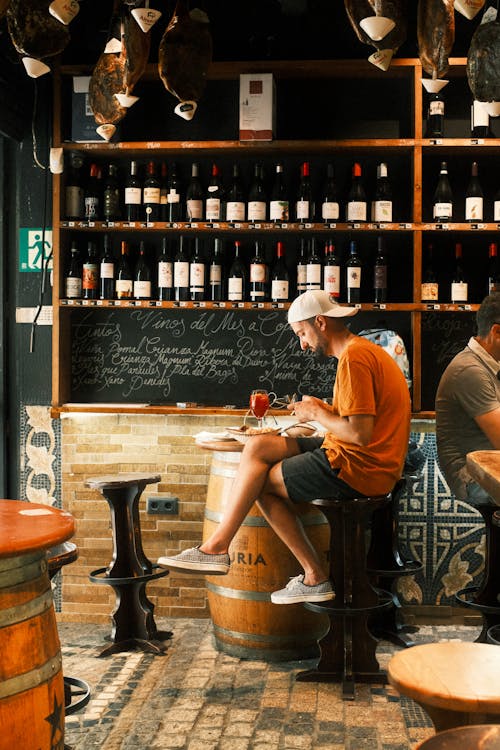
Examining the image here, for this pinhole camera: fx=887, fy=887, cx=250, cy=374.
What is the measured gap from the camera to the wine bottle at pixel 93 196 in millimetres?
4945

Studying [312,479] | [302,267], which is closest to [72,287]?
[302,267]

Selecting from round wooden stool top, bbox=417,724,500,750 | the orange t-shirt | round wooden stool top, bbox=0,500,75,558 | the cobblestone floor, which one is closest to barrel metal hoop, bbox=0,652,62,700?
round wooden stool top, bbox=0,500,75,558

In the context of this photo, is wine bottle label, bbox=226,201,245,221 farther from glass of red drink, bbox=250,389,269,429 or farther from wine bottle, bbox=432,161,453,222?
glass of red drink, bbox=250,389,269,429

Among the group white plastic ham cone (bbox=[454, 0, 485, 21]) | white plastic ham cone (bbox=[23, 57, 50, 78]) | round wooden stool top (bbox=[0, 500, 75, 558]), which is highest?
white plastic ham cone (bbox=[454, 0, 485, 21])

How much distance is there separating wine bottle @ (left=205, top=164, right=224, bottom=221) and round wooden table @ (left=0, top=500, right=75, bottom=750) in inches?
118

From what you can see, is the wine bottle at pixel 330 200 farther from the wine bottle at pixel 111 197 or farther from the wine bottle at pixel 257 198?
the wine bottle at pixel 111 197

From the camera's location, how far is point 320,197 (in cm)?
513

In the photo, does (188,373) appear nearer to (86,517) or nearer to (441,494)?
(86,517)

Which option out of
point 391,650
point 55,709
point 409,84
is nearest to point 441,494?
point 391,650

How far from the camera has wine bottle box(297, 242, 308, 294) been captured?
4.96 meters

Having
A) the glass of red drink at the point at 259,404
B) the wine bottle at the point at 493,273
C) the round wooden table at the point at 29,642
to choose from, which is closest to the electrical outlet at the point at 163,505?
the glass of red drink at the point at 259,404

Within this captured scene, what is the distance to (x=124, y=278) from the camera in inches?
201

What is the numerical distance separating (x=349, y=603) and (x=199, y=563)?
0.65 metres

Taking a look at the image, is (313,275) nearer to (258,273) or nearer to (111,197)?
(258,273)
